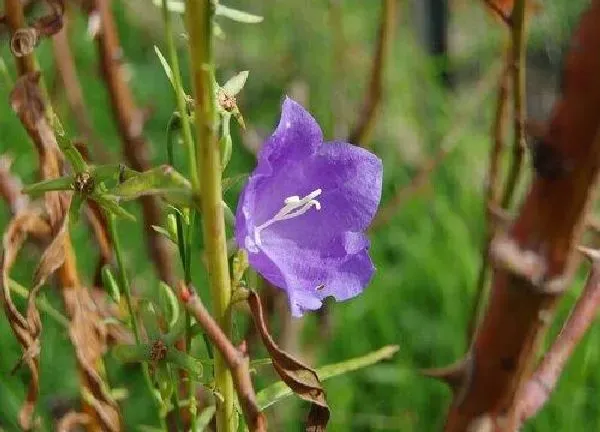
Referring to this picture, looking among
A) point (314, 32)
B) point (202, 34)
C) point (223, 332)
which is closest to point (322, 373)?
point (223, 332)

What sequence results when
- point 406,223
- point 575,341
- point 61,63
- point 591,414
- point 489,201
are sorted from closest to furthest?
point 575,341 < point 489,201 < point 61,63 < point 591,414 < point 406,223

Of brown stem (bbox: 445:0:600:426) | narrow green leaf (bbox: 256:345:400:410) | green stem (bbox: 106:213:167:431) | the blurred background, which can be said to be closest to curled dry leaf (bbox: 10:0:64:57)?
green stem (bbox: 106:213:167:431)

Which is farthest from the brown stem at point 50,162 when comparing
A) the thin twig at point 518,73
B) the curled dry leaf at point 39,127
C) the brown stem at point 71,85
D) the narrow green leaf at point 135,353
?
the brown stem at point 71,85

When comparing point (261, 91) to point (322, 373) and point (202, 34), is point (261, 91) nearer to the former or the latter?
point (322, 373)

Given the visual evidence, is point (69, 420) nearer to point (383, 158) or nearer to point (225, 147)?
point (225, 147)

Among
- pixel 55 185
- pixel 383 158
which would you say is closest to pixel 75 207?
pixel 55 185

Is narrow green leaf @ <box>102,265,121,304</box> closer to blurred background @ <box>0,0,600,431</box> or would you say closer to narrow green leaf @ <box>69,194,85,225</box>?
narrow green leaf @ <box>69,194,85,225</box>

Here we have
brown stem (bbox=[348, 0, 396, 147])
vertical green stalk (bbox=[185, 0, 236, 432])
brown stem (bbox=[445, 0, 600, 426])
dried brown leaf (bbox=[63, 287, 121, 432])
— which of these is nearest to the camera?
vertical green stalk (bbox=[185, 0, 236, 432])
